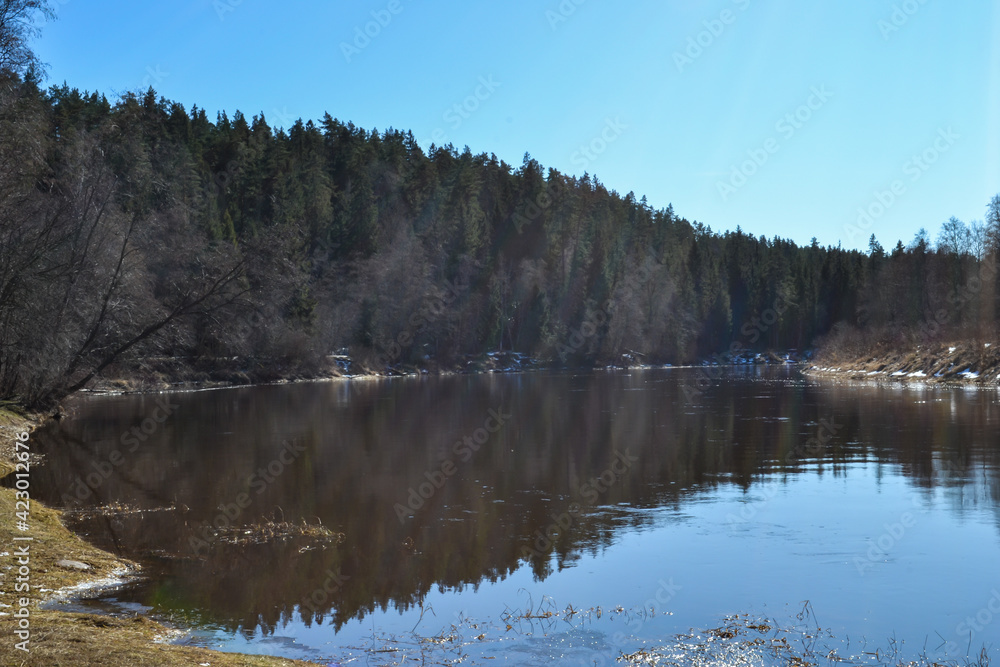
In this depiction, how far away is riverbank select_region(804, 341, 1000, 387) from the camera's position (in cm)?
5256

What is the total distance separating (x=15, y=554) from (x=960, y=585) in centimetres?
1350

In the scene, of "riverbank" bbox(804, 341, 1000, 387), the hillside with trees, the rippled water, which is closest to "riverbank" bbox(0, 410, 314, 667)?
the rippled water

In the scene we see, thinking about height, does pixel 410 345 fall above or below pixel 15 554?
above

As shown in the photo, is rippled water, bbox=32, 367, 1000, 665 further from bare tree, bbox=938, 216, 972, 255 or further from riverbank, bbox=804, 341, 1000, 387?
bare tree, bbox=938, 216, 972, 255

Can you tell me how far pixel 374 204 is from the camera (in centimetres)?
10481

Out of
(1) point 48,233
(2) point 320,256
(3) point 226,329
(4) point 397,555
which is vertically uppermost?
(2) point 320,256

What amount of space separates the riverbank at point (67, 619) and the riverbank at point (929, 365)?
5087 centimetres

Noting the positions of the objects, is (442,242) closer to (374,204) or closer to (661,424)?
(374,204)

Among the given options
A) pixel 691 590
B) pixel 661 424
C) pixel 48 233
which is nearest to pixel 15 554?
pixel 691 590

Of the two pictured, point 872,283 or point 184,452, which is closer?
point 184,452

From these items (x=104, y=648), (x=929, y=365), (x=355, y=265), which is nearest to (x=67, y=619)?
(x=104, y=648)

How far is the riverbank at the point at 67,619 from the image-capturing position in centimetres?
766

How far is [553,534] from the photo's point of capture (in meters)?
16.1

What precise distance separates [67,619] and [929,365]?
59.5 metres
